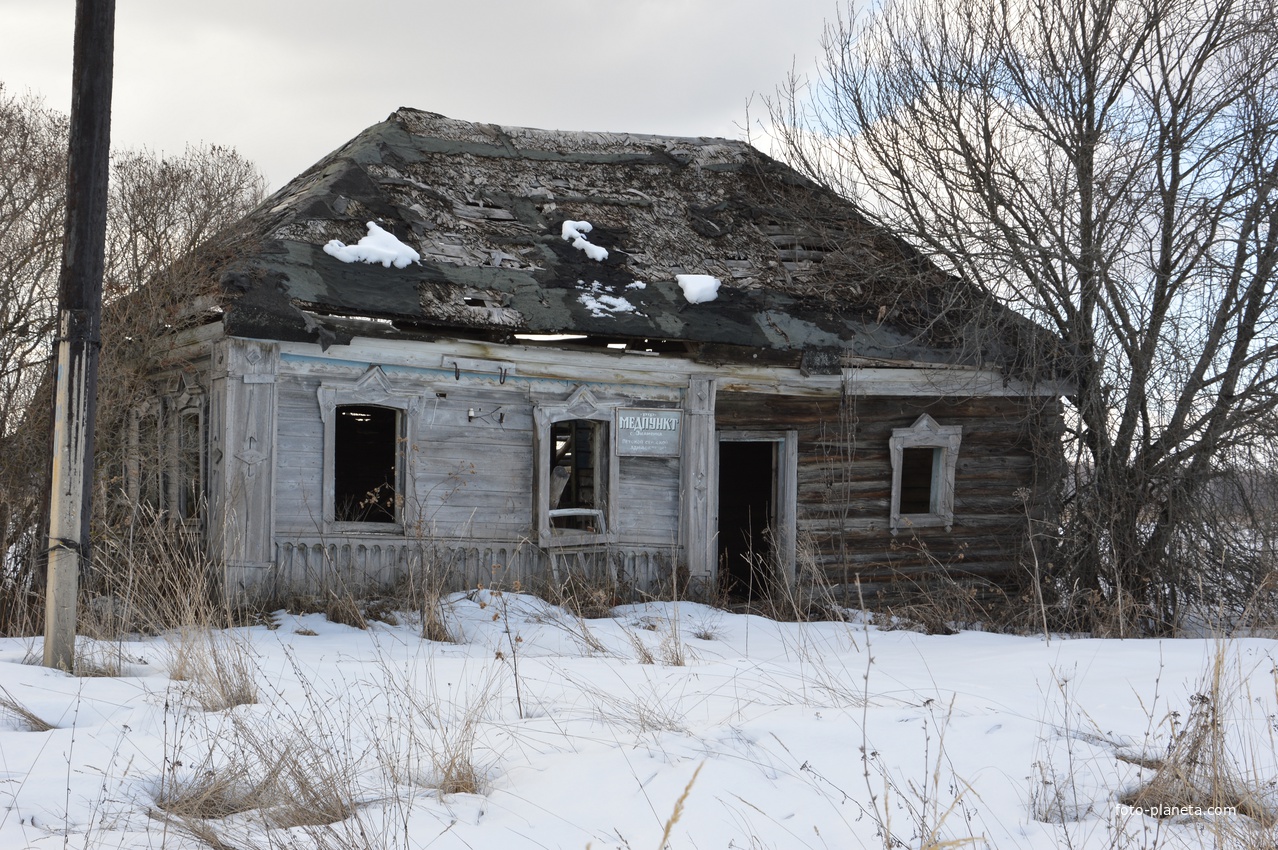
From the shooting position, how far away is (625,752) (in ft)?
13.8

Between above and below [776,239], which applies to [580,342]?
below

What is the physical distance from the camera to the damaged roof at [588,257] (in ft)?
31.3

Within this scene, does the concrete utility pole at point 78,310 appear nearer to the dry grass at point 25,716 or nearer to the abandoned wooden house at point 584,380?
the dry grass at point 25,716

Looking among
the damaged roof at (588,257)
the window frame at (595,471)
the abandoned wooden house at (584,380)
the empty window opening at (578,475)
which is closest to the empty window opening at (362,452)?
the abandoned wooden house at (584,380)

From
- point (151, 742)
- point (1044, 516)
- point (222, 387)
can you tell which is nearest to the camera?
point (151, 742)

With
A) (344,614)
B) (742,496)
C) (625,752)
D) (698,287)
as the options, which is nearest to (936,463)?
(742,496)

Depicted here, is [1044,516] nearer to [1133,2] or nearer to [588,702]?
[1133,2]

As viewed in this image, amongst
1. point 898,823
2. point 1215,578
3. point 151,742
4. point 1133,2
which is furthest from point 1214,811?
point 1133,2

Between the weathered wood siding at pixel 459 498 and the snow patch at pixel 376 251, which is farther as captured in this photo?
the snow patch at pixel 376 251

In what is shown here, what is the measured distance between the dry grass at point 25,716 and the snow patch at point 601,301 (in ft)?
20.8

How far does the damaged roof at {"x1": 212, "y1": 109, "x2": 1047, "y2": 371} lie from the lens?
9531 mm

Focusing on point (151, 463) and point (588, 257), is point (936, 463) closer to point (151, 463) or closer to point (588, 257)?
point (588, 257)

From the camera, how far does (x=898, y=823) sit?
359 cm

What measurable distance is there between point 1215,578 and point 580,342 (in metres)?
6.60
